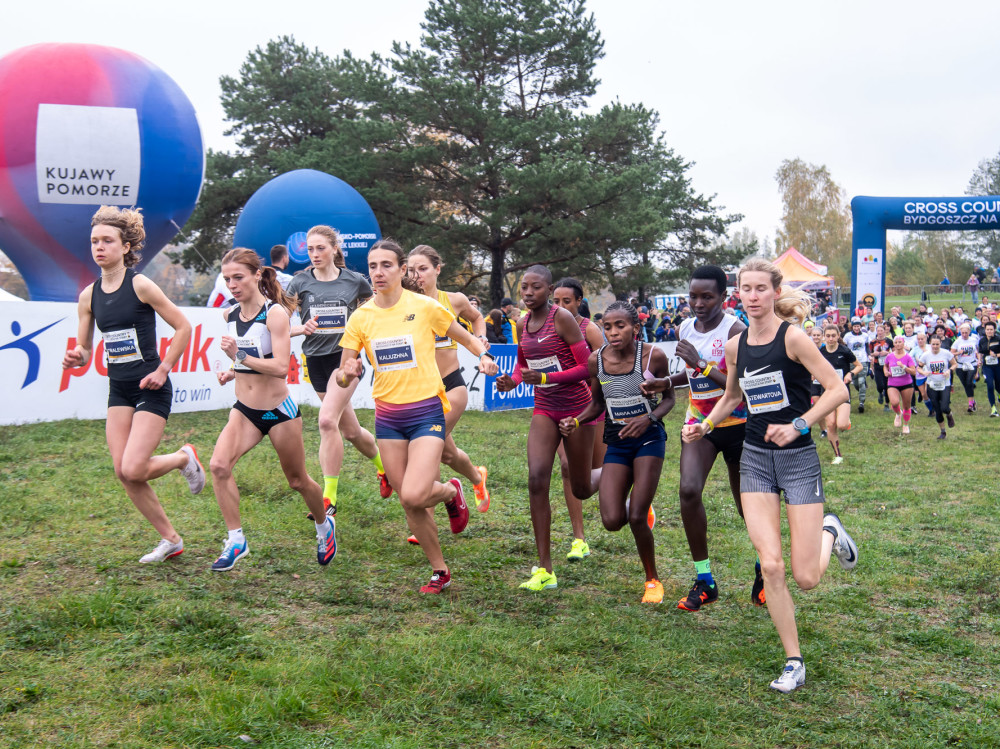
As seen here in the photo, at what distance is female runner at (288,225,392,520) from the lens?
7.02 metres

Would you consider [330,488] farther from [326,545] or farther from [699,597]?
[699,597]

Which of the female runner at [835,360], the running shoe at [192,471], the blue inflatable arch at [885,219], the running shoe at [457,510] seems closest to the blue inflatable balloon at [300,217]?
the female runner at [835,360]

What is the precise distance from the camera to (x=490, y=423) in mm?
14984

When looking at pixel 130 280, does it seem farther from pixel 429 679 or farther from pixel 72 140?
pixel 72 140

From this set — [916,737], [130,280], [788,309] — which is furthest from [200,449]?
[916,737]

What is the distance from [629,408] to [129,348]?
3.41m

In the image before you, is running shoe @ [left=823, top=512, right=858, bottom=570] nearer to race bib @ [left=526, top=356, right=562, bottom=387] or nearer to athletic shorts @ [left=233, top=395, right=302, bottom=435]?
race bib @ [left=526, top=356, right=562, bottom=387]

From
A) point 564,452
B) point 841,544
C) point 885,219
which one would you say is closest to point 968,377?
point 885,219

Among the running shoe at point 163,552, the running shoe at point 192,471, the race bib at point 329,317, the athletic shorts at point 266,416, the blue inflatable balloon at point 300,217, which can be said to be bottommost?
the running shoe at point 163,552

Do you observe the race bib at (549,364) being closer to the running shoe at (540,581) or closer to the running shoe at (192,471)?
the running shoe at (540,581)

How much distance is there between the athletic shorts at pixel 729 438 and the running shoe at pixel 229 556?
131 inches

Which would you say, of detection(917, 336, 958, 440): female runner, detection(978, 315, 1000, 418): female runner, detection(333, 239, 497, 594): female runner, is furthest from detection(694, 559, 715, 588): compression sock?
detection(978, 315, 1000, 418): female runner

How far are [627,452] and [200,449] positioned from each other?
22.4ft

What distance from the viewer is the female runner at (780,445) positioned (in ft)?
14.9
